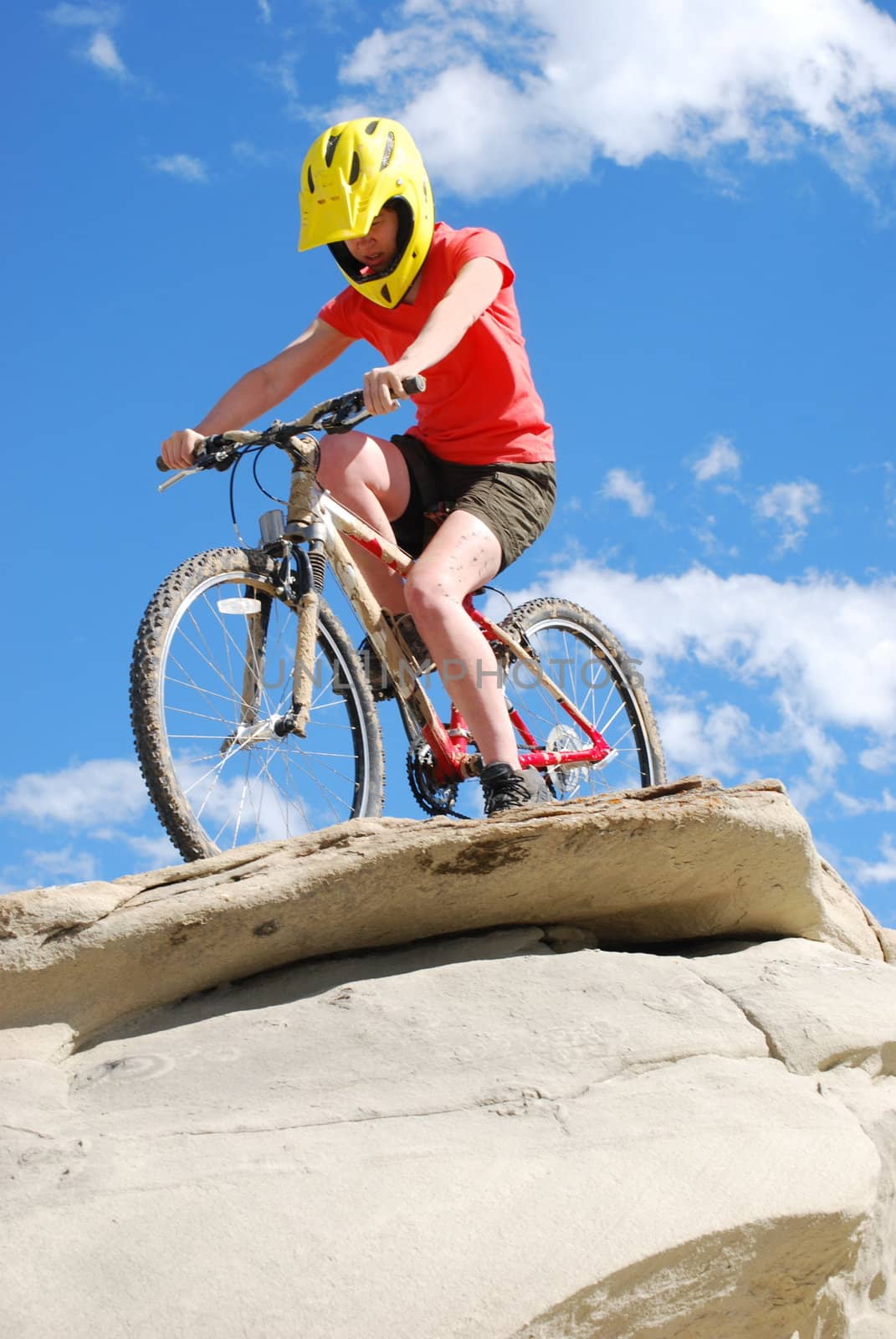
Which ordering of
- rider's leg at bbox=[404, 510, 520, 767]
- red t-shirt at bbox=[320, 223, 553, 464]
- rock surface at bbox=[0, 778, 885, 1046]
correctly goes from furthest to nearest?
red t-shirt at bbox=[320, 223, 553, 464] → rider's leg at bbox=[404, 510, 520, 767] → rock surface at bbox=[0, 778, 885, 1046]

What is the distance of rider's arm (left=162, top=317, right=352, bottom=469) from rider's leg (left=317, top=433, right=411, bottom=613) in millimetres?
410

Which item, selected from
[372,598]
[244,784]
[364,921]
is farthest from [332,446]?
[364,921]

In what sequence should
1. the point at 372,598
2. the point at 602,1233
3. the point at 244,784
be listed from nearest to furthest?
the point at 602,1233
the point at 244,784
the point at 372,598

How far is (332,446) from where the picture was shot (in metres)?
4.93

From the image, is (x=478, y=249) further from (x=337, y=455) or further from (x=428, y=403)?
(x=337, y=455)

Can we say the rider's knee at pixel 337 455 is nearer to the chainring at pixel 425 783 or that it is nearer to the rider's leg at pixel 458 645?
the rider's leg at pixel 458 645

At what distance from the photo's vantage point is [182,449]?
15.6 feet

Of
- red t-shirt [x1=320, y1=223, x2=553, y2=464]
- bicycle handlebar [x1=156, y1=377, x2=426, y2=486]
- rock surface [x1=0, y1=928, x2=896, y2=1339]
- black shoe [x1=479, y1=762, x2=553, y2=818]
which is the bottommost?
rock surface [x1=0, y1=928, x2=896, y2=1339]

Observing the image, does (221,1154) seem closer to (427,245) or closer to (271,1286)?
(271,1286)

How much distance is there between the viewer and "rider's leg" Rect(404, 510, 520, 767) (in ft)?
14.5

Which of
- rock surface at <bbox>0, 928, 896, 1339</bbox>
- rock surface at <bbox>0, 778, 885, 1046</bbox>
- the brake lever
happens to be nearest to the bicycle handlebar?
the brake lever

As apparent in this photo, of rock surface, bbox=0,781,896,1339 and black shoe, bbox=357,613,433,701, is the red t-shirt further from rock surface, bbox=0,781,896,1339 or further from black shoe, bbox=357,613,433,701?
rock surface, bbox=0,781,896,1339

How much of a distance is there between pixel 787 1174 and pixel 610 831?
0.97 meters

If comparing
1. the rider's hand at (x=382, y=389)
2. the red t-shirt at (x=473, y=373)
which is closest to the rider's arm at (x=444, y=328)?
the rider's hand at (x=382, y=389)
